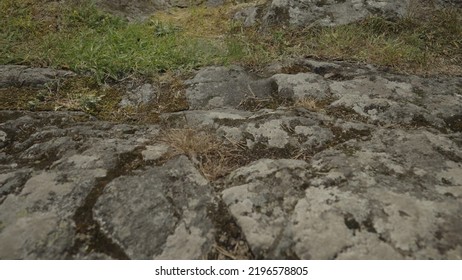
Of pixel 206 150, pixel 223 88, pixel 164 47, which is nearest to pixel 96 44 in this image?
pixel 164 47

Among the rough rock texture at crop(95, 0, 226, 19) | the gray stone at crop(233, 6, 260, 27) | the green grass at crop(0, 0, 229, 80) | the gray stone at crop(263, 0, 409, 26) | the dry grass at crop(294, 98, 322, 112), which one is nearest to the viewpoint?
the dry grass at crop(294, 98, 322, 112)

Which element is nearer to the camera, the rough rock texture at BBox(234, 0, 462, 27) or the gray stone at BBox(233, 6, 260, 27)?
the rough rock texture at BBox(234, 0, 462, 27)

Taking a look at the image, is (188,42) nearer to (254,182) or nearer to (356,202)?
(254,182)

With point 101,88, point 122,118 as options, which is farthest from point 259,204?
point 101,88

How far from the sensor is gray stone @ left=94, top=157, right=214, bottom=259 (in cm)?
198

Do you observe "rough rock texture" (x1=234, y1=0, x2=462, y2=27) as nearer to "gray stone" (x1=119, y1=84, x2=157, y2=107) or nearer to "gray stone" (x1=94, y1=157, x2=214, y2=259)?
"gray stone" (x1=119, y1=84, x2=157, y2=107)

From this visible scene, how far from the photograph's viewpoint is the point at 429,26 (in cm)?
473

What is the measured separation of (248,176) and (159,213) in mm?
681

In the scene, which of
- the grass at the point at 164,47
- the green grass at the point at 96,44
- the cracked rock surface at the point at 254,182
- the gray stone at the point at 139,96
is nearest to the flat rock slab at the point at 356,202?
the cracked rock surface at the point at 254,182

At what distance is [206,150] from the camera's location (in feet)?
8.96

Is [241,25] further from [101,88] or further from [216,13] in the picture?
[101,88]

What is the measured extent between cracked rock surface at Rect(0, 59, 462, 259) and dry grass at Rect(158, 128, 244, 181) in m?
0.03

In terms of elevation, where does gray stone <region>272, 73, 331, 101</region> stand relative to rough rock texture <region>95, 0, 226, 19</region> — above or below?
below

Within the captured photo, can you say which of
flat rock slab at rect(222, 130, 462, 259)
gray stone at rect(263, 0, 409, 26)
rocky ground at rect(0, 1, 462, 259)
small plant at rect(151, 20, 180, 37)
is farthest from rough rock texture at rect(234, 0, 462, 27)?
flat rock slab at rect(222, 130, 462, 259)
